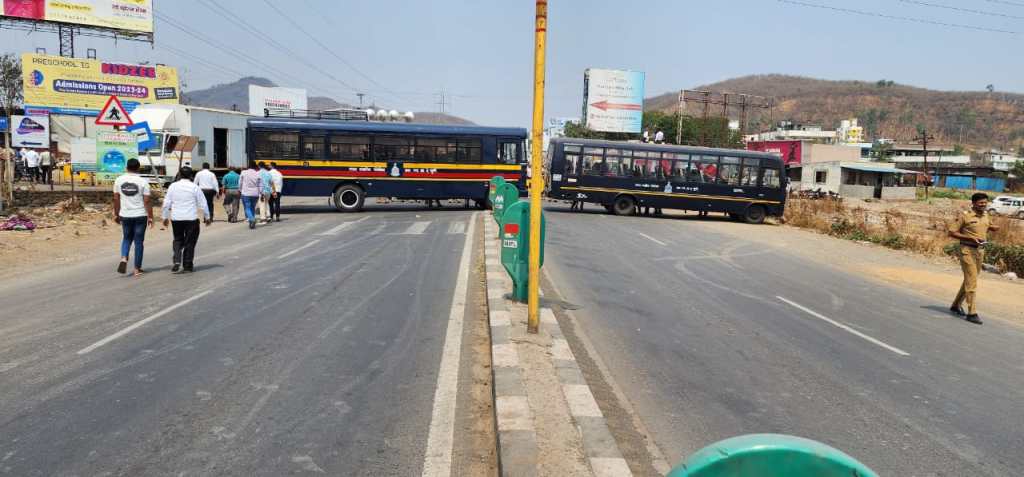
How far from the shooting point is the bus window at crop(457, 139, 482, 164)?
84.5ft

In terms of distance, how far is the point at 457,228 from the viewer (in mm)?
19109

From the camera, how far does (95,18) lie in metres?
44.1

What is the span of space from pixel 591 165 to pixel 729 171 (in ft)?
17.9

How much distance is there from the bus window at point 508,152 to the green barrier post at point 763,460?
24.5m

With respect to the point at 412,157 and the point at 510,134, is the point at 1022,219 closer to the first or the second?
the point at 510,134

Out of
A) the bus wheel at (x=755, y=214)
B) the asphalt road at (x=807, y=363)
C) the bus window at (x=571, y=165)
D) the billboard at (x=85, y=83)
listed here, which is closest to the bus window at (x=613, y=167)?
the bus window at (x=571, y=165)

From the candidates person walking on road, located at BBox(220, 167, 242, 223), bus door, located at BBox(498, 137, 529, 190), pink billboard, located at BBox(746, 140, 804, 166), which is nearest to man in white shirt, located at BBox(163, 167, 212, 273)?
person walking on road, located at BBox(220, 167, 242, 223)

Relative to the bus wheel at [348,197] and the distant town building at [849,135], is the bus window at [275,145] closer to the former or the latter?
the bus wheel at [348,197]

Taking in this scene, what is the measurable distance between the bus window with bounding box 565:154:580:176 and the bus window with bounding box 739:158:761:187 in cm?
646

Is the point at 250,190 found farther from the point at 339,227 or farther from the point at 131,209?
the point at 131,209

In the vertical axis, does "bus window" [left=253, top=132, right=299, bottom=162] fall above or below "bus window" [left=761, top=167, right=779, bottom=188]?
above

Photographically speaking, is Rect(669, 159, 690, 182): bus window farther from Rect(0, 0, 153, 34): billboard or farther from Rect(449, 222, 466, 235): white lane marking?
Rect(0, 0, 153, 34): billboard

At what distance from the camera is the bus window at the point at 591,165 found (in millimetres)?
27266

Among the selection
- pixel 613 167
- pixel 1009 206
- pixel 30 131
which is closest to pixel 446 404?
pixel 30 131
